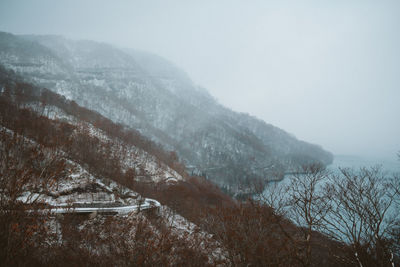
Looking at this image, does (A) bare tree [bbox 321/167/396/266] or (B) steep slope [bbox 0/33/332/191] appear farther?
(B) steep slope [bbox 0/33/332/191]

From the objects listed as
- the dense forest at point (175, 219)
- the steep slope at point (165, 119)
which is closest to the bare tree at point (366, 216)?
the dense forest at point (175, 219)

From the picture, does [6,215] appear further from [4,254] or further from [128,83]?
[128,83]

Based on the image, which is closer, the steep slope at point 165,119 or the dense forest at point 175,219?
the dense forest at point 175,219

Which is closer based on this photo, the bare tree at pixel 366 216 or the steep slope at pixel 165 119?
the bare tree at pixel 366 216

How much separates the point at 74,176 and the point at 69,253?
16.9 meters

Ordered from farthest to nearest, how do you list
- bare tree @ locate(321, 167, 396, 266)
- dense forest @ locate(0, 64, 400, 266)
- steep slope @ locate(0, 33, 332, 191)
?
steep slope @ locate(0, 33, 332, 191) → bare tree @ locate(321, 167, 396, 266) → dense forest @ locate(0, 64, 400, 266)

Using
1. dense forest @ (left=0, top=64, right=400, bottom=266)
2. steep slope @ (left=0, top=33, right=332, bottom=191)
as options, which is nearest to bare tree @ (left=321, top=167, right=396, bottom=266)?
dense forest @ (left=0, top=64, right=400, bottom=266)

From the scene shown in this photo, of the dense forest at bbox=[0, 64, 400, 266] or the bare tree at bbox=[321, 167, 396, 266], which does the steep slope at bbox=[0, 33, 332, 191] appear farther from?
the bare tree at bbox=[321, 167, 396, 266]

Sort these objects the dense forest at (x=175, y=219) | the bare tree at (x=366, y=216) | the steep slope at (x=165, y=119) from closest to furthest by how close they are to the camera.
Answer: the dense forest at (x=175, y=219) < the bare tree at (x=366, y=216) < the steep slope at (x=165, y=119)

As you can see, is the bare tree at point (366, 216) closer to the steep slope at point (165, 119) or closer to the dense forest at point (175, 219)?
the dense forest at point (175, 219)

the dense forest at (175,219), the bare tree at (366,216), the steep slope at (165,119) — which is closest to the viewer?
the dense forest at (175,219)

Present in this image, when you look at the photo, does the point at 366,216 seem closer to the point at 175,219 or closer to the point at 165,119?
the point at 175,219

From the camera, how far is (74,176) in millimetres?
20422

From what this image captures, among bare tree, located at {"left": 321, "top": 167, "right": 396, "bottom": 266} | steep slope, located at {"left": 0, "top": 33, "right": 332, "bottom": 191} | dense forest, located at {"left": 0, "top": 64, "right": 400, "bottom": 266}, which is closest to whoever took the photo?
dense forest, located at {"left": 0, "top": 64, "right": 400, "bottom": 266}
